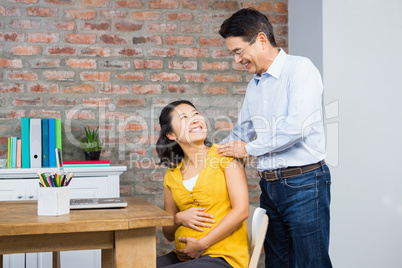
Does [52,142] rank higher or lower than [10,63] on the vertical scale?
lower

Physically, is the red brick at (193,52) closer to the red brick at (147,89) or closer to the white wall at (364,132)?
the red brick at (147,89)

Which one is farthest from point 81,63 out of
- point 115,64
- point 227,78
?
point 227,78

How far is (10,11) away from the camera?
9.57ft

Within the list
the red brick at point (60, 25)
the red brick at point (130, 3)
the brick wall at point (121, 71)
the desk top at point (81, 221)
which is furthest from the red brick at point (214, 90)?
the desk top at point (81, 221)

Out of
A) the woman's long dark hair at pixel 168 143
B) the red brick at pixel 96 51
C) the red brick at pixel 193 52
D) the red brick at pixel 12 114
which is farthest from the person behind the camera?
the red brick at pixel 193 52

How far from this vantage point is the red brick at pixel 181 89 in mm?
3080

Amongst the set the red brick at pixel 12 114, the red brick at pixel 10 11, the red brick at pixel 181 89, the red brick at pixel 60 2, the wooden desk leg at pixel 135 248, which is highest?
→ the red brick at pixel 60 2

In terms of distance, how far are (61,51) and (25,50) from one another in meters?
0.24

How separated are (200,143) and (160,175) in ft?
4.46

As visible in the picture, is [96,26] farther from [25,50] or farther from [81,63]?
[25,50]

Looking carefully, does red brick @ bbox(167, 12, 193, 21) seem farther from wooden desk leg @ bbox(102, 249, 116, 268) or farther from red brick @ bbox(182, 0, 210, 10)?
wooden desk leg @ bbox(102, 249, 116, 268)

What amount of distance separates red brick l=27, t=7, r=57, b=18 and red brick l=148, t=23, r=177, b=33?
0.67 meters

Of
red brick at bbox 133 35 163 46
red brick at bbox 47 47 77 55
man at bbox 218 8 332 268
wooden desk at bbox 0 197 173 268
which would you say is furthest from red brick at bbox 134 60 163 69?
wooden desk at bbox 0 197 173 268

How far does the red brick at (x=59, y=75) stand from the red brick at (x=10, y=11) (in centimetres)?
44
